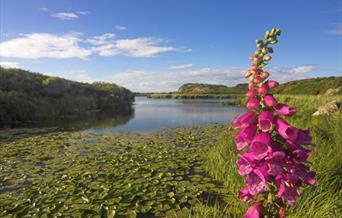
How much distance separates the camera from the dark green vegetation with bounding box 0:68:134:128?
2269cm

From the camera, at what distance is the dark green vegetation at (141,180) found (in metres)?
5.43

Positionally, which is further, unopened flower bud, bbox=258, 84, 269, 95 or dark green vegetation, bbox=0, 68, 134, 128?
dark green vegetation, bbox=0, 68, 134, 128

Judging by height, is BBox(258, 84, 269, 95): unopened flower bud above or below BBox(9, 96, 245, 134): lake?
above

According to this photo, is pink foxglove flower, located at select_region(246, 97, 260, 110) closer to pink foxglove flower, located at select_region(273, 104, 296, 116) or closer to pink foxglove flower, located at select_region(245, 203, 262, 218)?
pink foxglove flower, located at select_region(273, 104, 296, 116)

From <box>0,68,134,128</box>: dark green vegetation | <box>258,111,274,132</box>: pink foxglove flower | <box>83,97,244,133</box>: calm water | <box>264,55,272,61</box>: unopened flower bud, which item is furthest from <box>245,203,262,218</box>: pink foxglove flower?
<box>0,68,134,128</box>: dark green vegetation

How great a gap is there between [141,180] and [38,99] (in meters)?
22.0

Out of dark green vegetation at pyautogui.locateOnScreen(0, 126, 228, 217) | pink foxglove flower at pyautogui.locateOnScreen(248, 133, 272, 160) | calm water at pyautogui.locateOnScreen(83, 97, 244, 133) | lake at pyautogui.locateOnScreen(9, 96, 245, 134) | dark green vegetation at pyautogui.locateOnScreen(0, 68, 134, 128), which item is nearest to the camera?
pink foxglove flower at pyautogui.locateOnScreen(248, 133, 272, 160)

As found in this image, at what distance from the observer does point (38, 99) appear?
1064 inches

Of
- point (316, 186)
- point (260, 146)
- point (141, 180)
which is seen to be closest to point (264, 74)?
point (260, 146)

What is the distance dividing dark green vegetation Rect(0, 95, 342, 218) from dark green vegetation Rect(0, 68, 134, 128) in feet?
34.0

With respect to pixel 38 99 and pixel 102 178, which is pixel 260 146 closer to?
pixel 102 178

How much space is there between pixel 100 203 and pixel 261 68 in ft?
18.3

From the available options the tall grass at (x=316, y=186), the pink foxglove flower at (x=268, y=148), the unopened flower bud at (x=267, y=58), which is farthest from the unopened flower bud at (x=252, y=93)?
the tall grass at (x=316, y=186)

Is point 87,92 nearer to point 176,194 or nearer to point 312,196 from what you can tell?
point 176,194
